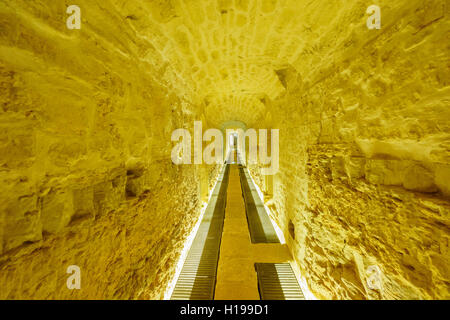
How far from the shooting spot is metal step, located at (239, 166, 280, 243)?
3.96 meters

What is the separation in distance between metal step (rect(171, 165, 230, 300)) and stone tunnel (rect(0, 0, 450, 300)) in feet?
0.95

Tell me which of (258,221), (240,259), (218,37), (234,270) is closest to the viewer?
(218,37)

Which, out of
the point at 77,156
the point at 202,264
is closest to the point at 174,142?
the point at 77,156

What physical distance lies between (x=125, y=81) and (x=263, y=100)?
15.1ft

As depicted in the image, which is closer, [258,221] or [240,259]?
[240,259]

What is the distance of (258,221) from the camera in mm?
4773

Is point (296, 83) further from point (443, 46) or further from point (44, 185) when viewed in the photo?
point (44, 185)

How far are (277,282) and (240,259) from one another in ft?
2.66

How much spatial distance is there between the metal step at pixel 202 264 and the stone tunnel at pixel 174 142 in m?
0.29

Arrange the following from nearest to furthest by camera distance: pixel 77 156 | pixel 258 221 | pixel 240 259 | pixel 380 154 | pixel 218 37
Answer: pixel 77 156
pixel 380 154
pixel 218 37
pixel 240 259
pixel 258 221

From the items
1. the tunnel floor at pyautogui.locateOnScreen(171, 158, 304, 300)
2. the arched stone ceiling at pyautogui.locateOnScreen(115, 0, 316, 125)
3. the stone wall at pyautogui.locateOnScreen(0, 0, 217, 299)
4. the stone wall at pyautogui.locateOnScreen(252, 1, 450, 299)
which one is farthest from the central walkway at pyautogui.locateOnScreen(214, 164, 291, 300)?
the arched stone ceiling at pyautogui.locateOnScreen(115, 0, 316, 125)

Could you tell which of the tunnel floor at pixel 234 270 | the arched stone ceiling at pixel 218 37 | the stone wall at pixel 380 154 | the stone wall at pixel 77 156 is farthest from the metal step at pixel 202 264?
the arched stone ceiling at pixel 218 37

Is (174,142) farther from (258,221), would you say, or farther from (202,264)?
(258,221)

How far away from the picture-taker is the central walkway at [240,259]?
267cm
